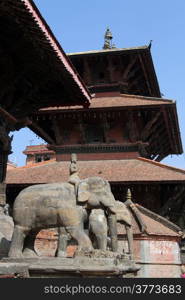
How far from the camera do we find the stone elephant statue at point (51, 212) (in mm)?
5578

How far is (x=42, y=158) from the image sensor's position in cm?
4953

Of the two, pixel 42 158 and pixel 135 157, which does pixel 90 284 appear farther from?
pixel 42 158

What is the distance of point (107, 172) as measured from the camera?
15.5 meters

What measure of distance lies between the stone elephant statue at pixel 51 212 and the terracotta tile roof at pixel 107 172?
8.43 meters

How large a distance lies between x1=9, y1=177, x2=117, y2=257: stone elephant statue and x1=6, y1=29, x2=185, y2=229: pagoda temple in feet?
27.7

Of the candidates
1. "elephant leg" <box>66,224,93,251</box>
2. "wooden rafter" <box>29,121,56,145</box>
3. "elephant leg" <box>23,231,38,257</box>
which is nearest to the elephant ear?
"elephant leg" <box>66,224,93,251</box>

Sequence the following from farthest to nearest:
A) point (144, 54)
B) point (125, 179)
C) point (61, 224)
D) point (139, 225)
→ point (144, 54), point (125, 179), point (139, 225), point (61, 224)

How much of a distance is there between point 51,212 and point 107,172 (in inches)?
394

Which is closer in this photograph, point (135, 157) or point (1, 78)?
point (1, 78)

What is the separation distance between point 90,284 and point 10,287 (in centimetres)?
85

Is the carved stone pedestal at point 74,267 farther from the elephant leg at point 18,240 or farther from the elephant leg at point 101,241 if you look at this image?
the elephant leg at point 101,241

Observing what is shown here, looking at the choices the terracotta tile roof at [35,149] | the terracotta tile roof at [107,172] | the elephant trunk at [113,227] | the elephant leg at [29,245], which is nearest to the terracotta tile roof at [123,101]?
the terracotta tile roof at [107,172]

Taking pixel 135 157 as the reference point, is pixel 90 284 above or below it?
below

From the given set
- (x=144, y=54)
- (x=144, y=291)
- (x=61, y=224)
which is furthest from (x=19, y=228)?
(x=144, y=54)
